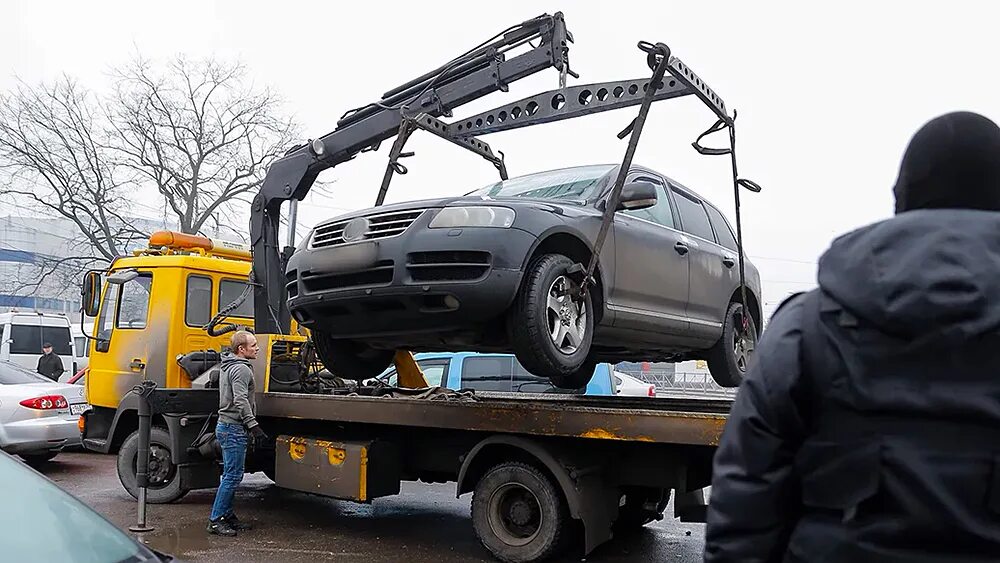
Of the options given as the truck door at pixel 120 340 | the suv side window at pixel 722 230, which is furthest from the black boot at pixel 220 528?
the suv side window at pixel 722 230

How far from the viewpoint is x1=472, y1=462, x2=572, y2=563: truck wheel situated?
5309 mm

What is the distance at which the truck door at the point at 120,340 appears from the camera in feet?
25.1

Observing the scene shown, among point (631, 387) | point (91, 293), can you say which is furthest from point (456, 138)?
point (631, 387)

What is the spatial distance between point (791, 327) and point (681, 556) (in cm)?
498

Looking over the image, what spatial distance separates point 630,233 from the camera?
211 inches

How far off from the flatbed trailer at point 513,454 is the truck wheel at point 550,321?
509 millimetres

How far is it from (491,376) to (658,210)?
431 cm

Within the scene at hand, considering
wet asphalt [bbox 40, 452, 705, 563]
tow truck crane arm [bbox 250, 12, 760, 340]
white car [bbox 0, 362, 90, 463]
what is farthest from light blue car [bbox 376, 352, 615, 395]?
white car [bbox 0, 362, 90, 463]

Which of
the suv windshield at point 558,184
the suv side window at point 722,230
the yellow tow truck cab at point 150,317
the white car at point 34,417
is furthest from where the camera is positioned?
the white car at point 34,417

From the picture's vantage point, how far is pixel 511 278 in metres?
4.42

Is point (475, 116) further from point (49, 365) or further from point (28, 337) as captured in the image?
point (28, 337)

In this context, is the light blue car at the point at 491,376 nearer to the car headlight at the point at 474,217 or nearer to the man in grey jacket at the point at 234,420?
the man in grey jacket at the point at 234,420

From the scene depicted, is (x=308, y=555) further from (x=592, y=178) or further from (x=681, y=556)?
(x=592, y=178)

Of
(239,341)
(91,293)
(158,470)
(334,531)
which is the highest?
(91,293)
